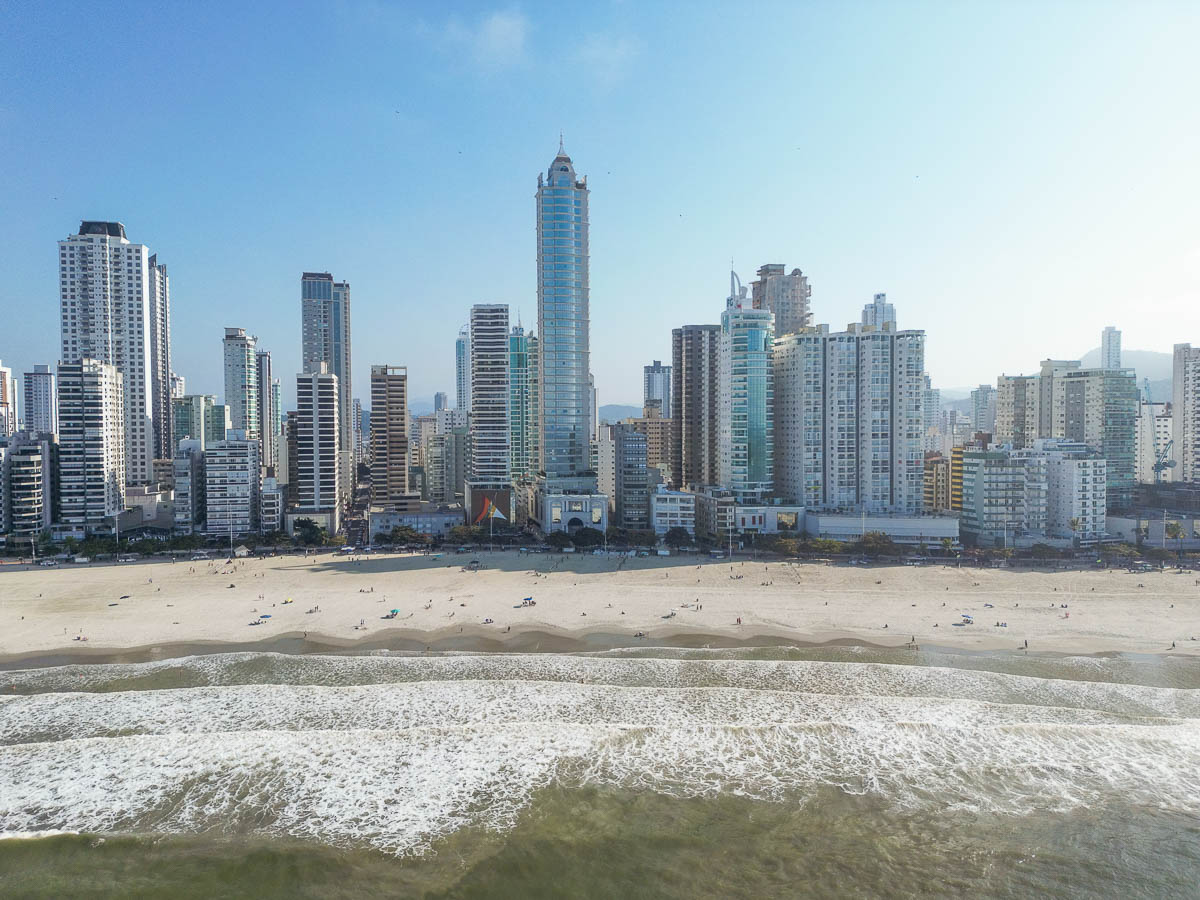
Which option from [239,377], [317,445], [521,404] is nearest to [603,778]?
[317,445]

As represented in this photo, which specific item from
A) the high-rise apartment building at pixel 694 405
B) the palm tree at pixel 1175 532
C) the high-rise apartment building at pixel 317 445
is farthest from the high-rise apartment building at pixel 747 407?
the high-rise apartment building at pixel 317 445

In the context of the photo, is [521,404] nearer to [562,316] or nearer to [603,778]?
[562,316]

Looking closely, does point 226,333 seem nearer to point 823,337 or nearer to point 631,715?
point 823,337

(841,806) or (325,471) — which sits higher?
(325,471)

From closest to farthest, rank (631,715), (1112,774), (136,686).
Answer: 1. (1112,774)
2. (631,715)
3. (136,686)

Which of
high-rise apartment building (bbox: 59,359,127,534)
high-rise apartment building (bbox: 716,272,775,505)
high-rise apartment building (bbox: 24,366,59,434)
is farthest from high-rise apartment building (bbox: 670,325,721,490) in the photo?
high-rise apartment building (bbox: 24,366,59,434)

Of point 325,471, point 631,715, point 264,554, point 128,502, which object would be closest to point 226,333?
point 128,502

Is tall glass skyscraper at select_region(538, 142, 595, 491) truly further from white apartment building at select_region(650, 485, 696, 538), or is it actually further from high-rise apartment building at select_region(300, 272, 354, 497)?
high-rise apartment building at select_region(300, 272, 354, 497)
